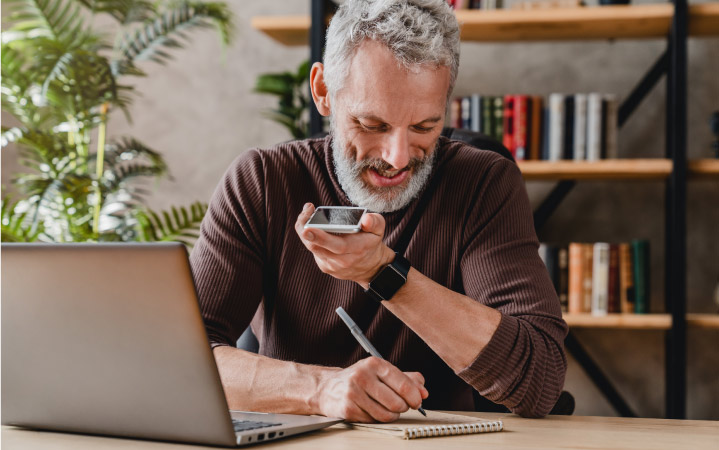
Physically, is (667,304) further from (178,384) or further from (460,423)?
(178,384)

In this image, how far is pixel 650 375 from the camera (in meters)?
2.63

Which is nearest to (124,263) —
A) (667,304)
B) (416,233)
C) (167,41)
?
(416,233)

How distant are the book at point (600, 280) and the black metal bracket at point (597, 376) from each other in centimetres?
24

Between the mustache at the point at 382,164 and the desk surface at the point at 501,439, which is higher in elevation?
the mustache at the point at 382,164

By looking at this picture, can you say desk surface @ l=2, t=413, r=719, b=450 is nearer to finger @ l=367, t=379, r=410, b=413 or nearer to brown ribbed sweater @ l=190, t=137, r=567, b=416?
finger @ l=367, t=379, r=410, b=413

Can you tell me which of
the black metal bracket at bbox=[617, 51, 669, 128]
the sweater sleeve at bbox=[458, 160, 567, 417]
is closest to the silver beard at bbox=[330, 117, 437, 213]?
the sweater sleeve at bbox=[458, 160, 567, 417]

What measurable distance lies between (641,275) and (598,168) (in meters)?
0.37

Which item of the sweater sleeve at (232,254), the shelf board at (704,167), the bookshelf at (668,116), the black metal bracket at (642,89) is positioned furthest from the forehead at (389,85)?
the black metal bracket at (642,89)

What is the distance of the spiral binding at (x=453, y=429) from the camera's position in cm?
82

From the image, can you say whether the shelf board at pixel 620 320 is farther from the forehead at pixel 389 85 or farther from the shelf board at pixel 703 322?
the forehead at pixel 389 85

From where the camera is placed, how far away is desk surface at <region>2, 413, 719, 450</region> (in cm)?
77

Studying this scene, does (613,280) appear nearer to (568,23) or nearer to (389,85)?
(568,23)

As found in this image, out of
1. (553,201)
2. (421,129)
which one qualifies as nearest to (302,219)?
(421,129)

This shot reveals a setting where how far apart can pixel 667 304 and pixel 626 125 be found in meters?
0.63
